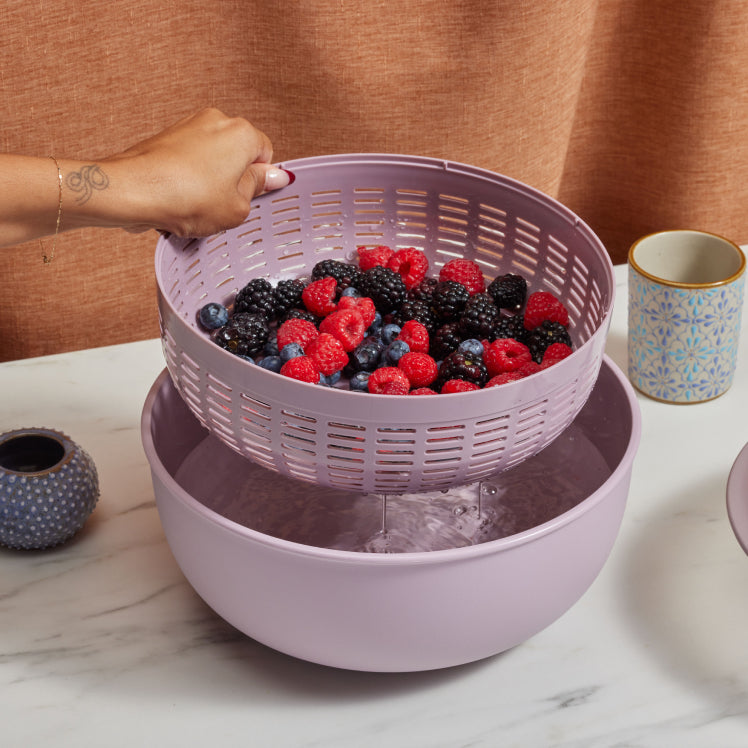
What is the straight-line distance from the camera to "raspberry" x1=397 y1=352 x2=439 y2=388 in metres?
0.81

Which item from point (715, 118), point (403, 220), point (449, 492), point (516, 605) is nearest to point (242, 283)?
point (403, 220)

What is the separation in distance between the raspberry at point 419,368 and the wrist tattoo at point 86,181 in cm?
28

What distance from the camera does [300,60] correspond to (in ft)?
4.44

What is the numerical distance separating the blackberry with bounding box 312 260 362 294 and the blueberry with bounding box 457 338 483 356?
0.44ft

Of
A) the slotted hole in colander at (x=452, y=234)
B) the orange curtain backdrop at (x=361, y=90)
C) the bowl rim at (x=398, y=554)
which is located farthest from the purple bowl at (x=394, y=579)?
the orange curtain backdrop at (x=361, y=90)

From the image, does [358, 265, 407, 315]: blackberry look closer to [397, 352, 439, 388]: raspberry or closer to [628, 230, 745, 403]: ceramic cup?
[397, 352, 439, 388]: raspberry

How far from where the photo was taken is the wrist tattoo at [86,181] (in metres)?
0.79

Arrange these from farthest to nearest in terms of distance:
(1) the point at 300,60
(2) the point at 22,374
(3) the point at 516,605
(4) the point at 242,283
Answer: (1) the point at 300,60 → (2) the point at 22,374 → (4) the point at 242,283 → (3) the point at 516,605

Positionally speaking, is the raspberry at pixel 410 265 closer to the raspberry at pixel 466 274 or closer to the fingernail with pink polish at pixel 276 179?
the raspberry at pixel 466 274

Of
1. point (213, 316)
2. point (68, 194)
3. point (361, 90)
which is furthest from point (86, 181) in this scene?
point (361, 90)

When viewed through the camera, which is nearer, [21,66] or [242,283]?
[242,283]

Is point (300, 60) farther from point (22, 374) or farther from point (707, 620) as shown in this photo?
point (707, 620)

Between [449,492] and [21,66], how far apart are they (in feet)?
2.62

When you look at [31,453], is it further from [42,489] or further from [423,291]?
[423,291]
